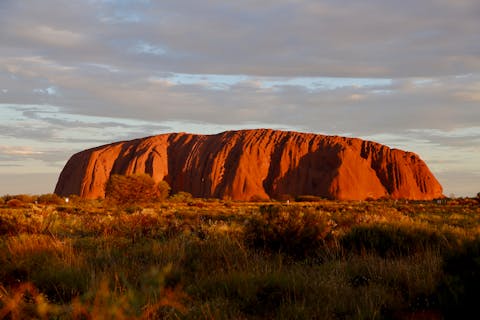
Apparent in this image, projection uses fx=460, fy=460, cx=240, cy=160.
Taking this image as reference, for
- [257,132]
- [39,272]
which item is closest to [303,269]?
[39,272]

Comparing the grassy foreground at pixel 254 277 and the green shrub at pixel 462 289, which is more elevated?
the green shrub at pixel 462 289

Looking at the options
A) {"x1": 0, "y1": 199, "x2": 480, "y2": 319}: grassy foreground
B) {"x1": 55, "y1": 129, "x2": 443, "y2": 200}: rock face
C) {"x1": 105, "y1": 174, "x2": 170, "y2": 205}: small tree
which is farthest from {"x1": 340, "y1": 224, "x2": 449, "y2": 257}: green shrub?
{"x1": 55, "y1": 129, "x2": 443, "y2": 200}: rock face

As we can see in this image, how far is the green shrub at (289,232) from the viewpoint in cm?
872

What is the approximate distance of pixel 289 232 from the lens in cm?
889

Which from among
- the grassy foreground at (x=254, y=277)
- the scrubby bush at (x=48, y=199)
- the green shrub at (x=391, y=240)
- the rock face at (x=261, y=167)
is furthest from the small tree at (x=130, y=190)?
the green shrub at (x=391, y=240)

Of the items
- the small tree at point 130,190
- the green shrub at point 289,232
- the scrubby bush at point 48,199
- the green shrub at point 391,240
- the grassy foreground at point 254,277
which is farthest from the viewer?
the scrubby bush at point 48,199

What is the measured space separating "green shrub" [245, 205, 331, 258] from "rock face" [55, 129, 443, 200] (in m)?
68.8

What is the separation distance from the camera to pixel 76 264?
689 centimetres

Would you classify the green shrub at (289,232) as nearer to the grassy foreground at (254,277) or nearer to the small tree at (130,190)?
the grassy foreground at (254,277)

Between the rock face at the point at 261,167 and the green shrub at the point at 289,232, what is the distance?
68.8 meters

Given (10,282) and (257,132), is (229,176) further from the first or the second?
(10,282)

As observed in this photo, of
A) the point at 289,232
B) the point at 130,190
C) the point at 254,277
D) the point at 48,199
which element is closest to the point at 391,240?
the point at 289,232

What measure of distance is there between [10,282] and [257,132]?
9085cm

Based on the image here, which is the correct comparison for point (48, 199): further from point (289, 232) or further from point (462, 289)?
Result: point (462, 289)
